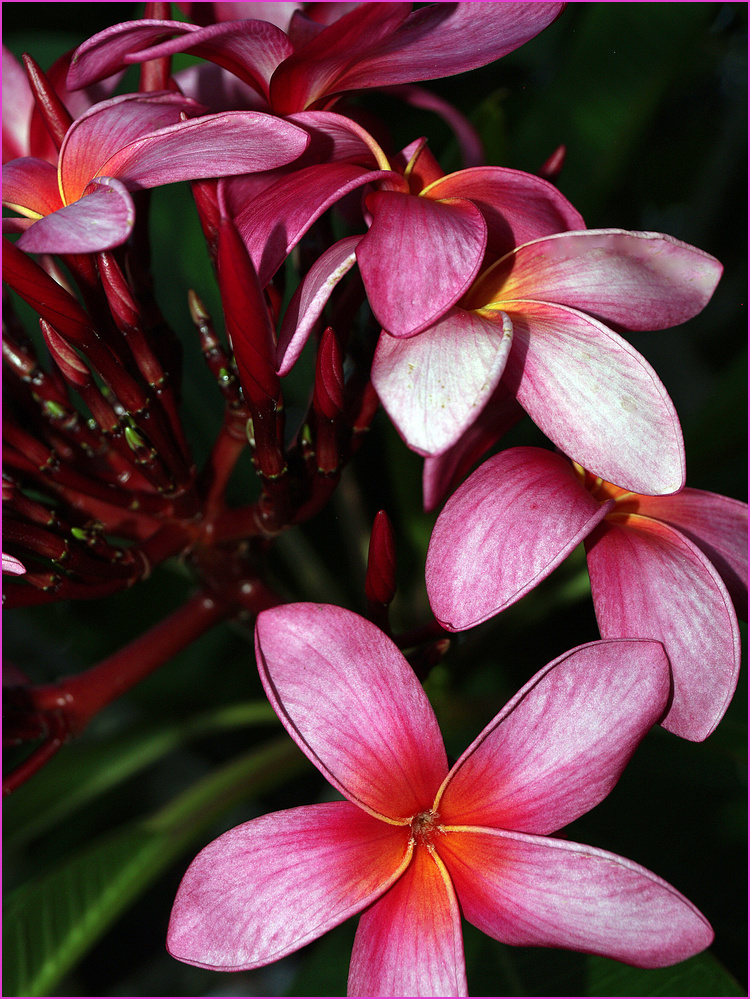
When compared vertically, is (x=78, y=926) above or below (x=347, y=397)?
below

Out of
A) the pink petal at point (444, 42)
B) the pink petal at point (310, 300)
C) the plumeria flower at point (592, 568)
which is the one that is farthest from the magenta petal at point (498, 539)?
the pink petal at point (444, 42)

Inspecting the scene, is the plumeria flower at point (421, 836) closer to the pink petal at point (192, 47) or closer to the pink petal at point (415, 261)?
the pink petal at point (415, 261)

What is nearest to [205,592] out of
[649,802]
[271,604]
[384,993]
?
[271,604]

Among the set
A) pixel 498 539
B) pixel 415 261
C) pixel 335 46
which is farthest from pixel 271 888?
pixel 335 46

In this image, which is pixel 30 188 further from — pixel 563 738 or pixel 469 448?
pixel 563 738

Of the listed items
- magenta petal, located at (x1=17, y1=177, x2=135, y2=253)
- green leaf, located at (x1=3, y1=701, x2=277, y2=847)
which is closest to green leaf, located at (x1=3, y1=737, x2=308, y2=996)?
green leaf, located at (x1=3, y1=701, x2=277, y2=847)

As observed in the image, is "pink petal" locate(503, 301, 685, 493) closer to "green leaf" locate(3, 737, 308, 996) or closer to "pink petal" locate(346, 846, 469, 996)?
"pink petal" locate(346, 846, 469, 996)

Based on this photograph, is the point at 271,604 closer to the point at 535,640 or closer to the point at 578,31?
the point at 535,640
